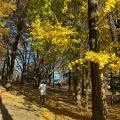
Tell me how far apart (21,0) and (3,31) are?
883 centimetres

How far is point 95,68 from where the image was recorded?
8.84m

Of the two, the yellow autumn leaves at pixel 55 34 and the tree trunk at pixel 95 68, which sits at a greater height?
the yellow autumn leaves at pixel 55 34

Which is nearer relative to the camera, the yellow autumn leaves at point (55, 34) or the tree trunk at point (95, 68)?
the tree trunk at point (95, 68)

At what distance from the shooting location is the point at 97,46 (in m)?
8.92

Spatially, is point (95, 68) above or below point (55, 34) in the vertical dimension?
below

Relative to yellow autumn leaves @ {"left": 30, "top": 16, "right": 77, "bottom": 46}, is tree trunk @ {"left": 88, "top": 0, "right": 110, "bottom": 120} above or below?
below

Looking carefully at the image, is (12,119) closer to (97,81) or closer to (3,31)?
(97,81)

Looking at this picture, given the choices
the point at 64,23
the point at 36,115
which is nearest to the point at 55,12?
the point at 64,23

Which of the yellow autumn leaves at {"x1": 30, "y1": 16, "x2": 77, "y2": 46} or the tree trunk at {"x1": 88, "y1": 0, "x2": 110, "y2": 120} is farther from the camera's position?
the yellow autumn leaves at {"x1": 30, "y1": 16, "x2": 77, "y2": 46}

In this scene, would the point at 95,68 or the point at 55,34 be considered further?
the point at 55,34

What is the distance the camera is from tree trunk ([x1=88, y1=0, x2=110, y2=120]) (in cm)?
889

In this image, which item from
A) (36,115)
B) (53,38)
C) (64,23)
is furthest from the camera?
(64,23)

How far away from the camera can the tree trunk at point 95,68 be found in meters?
8.89

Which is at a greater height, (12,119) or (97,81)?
(97,81)
